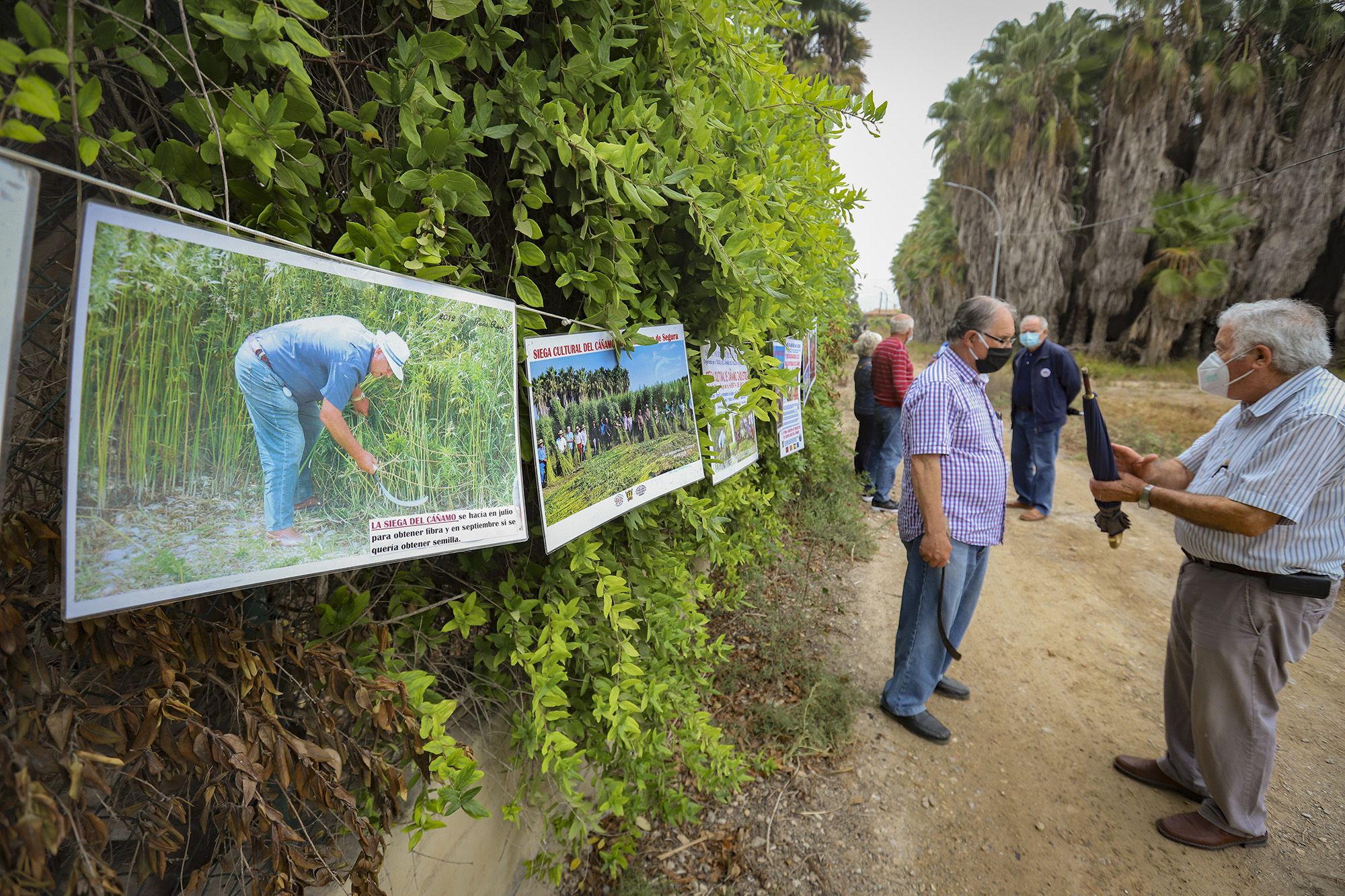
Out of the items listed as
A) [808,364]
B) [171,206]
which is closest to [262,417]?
[171,206]

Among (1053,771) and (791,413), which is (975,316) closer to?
(791,413)

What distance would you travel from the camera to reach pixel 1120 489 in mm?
2896

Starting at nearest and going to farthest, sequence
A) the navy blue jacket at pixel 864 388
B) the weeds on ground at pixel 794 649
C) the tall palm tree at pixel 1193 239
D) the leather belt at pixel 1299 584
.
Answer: the leather belt at pixel 1299 584 < the weeds on ground at pixel 794 649 < the navy blue jacket at pixel 864 388 < the tall palm tree at pixel 1193 239

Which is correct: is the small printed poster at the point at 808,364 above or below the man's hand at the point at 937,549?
above

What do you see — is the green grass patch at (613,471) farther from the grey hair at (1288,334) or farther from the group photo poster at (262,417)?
the grey hair at (1288,334)

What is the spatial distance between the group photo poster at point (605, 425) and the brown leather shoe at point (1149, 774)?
9.85ft

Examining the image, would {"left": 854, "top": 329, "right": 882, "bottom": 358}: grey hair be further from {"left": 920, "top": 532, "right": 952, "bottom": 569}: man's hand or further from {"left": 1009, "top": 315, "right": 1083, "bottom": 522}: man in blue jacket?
{"left": 920, "top": 532, "right": 952, "bottom": 569}: man's hand

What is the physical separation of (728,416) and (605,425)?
680mm

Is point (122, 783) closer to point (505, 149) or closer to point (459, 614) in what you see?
point (459, 614)

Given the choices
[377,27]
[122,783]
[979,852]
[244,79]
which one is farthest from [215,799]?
[979,852]

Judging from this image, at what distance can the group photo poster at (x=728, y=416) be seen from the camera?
236 cm

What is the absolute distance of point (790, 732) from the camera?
325cm

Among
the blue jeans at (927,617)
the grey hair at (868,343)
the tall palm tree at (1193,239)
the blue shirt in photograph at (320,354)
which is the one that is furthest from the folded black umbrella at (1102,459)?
the tall palm tree at (1193,239)

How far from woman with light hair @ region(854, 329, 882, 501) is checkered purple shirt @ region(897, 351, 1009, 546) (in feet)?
12.6
